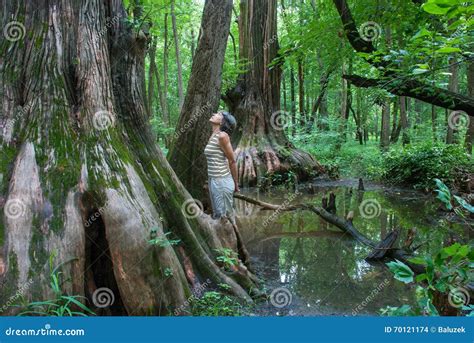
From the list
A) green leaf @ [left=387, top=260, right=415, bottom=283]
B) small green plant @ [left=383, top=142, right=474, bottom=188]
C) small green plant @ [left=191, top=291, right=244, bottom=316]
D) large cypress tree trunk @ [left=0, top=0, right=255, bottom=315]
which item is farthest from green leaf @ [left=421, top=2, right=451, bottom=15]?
small green plant @ [left=383, top=142, right=474, bottom=188]

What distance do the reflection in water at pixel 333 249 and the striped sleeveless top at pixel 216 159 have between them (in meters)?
1.61

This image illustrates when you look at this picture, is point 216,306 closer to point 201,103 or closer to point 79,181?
point 79,181

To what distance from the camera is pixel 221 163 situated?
5.20 m

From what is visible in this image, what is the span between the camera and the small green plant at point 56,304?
287 centimetres

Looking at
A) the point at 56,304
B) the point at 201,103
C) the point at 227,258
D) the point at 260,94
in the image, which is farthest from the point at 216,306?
the point at 260,94

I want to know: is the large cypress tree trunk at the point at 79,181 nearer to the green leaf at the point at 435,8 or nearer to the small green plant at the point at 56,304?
the small green plant at the point at 56,304

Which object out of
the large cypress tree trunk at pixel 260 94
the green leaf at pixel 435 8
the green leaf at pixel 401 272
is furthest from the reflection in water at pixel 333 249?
the green leaf at pixel 435 8

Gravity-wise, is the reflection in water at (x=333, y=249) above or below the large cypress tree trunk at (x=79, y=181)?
below

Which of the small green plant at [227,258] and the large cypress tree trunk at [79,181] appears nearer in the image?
the large cypress tree trunk at [79,181]

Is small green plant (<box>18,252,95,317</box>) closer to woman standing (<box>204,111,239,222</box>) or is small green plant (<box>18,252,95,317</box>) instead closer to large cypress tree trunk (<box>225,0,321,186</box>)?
woman standing (<box>204,111,239,222</box>)

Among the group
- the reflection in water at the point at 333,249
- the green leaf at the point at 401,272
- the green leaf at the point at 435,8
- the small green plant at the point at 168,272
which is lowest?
the reflection in water at the point at 333,249

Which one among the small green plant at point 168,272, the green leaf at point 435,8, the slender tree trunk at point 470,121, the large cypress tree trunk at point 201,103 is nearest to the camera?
the green leaf at point 435,8

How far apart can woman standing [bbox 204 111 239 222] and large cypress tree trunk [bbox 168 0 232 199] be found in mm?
1565

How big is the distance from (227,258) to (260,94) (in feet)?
34.8
